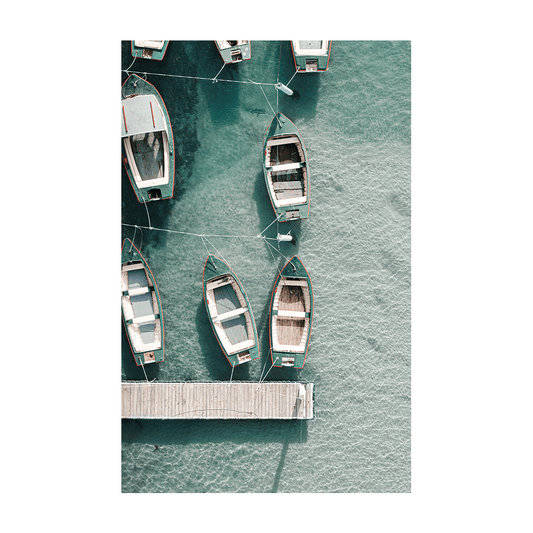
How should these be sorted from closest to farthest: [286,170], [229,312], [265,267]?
[229,312]
[286,170]
[265,267]

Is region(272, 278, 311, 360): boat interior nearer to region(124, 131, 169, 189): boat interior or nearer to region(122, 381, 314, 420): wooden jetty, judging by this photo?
region(122, 381, 314, 420): wooden jetty

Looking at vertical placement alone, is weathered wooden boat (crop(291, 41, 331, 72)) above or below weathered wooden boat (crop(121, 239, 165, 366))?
above

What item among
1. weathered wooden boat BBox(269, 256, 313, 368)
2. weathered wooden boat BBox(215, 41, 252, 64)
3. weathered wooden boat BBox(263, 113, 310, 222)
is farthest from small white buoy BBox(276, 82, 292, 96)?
weathered wooden boat BBox(269, 256, 313, 368)

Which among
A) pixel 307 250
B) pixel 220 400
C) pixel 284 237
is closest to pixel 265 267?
pixel 284 237

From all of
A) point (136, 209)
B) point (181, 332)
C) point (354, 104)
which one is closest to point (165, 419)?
point (181, 332)

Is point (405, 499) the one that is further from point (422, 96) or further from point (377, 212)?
point (422, 96)

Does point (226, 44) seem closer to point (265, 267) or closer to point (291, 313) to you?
point (265, 267)

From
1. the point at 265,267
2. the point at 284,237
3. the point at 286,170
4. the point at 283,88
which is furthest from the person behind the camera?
the point at 265,267
